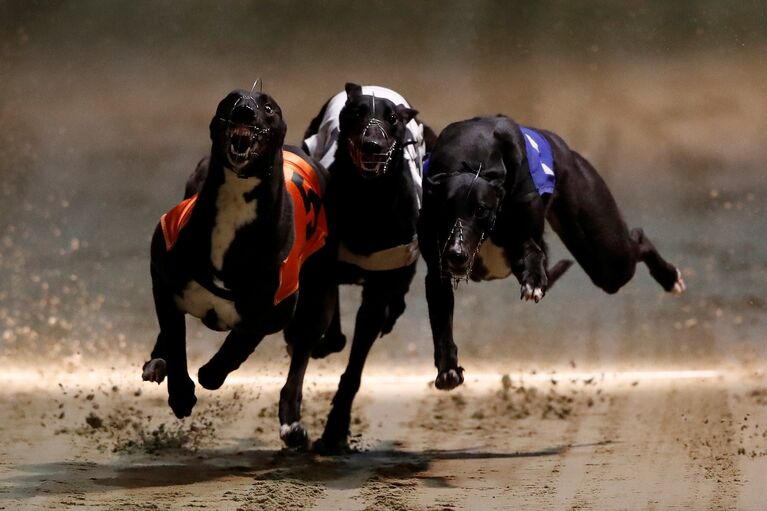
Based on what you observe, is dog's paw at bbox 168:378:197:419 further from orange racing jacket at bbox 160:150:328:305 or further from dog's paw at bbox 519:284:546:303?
dog's paw at bbox 519:284:546:303

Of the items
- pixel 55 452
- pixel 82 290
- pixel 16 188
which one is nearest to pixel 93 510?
pixel 55 452

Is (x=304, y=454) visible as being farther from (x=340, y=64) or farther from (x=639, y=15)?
(x=639, y=15)

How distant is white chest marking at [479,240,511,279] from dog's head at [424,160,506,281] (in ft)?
1.01

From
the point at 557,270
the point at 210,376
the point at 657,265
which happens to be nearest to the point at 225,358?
the point at 210,376

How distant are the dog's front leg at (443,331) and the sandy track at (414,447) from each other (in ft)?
1.11

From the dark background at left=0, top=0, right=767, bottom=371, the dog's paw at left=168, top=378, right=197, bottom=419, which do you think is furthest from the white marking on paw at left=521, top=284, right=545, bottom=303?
the dark background at left=0, top=0, right=767, bottom=371

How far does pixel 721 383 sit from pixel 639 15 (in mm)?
2409

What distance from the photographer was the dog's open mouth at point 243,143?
397 centimetres

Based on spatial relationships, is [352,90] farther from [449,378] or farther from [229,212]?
[449,378]

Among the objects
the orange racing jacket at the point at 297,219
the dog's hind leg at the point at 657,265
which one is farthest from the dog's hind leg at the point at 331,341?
the dog's hind leg at the point at 657,265

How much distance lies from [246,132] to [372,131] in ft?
2.32

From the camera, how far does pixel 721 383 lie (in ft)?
23.5

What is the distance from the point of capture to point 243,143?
399 centimetres

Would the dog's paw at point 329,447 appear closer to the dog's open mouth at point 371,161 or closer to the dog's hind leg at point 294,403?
the dog's hind leg at point 294,403
